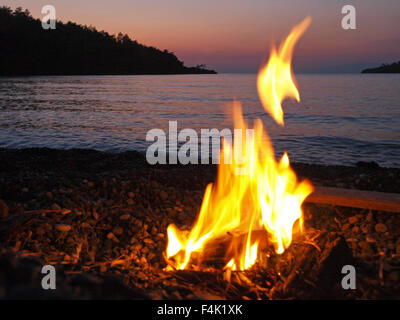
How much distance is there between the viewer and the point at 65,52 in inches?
4712

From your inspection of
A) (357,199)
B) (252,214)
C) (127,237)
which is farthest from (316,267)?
(127,237)

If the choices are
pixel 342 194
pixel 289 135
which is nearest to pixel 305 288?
pixel 342 194

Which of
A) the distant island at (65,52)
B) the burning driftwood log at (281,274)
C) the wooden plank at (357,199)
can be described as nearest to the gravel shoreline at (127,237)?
the burning driftwood log at (281,274)

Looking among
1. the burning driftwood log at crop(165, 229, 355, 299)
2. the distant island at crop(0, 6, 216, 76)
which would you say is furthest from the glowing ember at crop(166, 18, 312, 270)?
the distant island at crop(0, 6, 216, 76)

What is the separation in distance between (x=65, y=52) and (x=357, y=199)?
131 m

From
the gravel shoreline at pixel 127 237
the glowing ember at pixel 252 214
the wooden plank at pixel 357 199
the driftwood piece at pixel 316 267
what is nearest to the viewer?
the gravel shoreline at pixel 127 237

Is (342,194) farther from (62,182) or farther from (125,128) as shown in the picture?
(125,128)

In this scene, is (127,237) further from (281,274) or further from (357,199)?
(357,199)

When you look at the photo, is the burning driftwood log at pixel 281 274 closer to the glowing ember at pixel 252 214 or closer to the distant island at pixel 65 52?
the glowing ember at pixel 252 214

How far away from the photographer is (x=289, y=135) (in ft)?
57.7

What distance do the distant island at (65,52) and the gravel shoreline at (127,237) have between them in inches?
4275

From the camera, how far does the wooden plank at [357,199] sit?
16.8 ft

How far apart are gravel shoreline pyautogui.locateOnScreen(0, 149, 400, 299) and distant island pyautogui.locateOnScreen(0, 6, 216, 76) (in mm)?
108575
